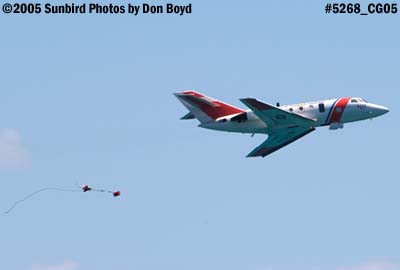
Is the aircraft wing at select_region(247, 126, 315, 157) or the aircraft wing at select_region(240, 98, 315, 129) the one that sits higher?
the aircraft wing at select_region(240, 98, 315, 129)

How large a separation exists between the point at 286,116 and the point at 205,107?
1117 centimetres

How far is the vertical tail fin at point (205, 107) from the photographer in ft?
390

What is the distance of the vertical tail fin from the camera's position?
11900 cm

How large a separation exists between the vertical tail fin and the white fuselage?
9.53 ft

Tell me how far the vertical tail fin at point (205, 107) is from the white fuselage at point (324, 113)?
2.90 metres

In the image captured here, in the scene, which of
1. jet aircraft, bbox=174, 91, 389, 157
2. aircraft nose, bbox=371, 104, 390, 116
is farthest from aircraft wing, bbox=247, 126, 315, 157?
aircraft nose, bbox=371, 104, 390, 116

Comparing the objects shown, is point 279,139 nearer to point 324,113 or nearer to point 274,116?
point 274,116

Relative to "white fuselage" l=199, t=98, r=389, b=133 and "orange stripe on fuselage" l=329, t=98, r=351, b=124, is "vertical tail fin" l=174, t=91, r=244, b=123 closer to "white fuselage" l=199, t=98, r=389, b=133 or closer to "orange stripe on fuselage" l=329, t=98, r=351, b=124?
"white fuselage" l=199, t=98, r=389, b=133

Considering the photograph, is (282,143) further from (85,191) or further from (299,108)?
(85,191)

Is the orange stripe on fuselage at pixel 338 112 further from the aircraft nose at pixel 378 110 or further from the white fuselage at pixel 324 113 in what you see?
the aircraft nose at pixel 378 110

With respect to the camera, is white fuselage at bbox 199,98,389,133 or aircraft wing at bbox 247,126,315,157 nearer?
white fuselage at bbox 199,98,389,133

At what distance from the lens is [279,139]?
120m

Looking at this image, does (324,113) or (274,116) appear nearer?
(274,116)

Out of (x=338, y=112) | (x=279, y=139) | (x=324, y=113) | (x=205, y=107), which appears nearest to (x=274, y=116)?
(x=324, y=113)
